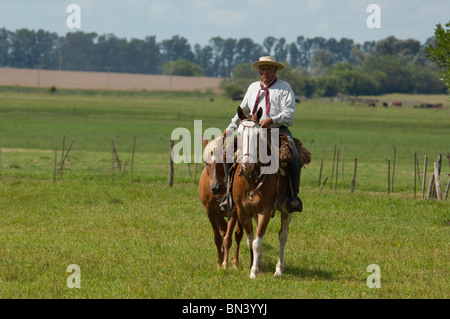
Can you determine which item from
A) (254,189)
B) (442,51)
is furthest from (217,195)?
(442,51)

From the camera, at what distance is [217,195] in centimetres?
1204

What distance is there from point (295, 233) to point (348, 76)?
119674 mm

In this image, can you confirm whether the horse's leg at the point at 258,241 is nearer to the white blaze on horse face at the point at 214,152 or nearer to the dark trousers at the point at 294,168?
the dark trousers at the point at 294,168

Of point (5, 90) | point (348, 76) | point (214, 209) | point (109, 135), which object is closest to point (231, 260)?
point (214, 209)

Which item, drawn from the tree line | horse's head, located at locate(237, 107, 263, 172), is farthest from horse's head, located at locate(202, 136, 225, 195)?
the tree line

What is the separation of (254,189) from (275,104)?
1478mm

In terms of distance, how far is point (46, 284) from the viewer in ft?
34.0

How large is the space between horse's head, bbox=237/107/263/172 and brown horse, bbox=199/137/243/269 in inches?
47.3

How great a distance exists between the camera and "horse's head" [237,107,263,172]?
34.5 ft

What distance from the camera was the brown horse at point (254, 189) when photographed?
10.6 metres

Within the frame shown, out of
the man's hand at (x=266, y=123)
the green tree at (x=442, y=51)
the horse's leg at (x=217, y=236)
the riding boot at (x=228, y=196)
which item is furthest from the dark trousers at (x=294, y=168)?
the green tree at (x=442, y=51)

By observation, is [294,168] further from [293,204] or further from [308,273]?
[308,273]
